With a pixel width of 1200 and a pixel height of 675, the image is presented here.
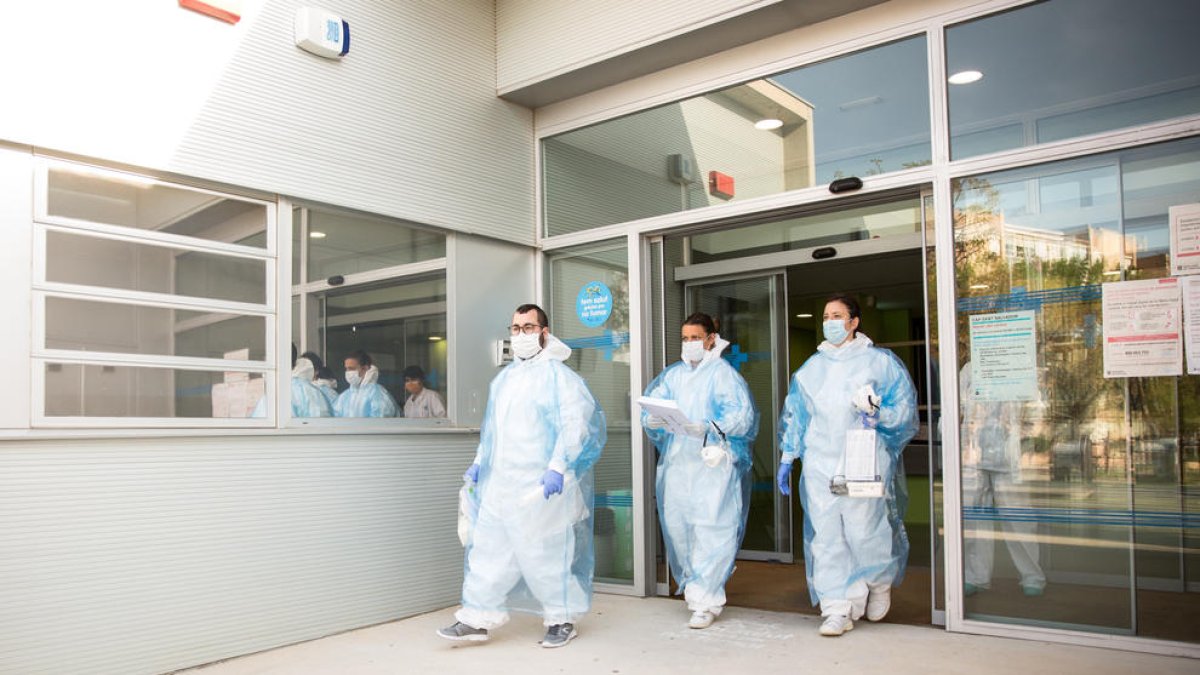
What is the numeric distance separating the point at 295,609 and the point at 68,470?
1132 mm

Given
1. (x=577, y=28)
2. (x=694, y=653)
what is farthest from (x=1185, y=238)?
(x=577, y=28)

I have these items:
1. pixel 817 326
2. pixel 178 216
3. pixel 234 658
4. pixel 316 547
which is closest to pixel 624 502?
pixel 316 547

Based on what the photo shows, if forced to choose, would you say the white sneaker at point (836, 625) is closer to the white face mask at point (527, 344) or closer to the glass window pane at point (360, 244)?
the white face mask at point (527, 344)

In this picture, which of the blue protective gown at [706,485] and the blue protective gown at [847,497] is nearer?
the blue protective gown at [847,497]

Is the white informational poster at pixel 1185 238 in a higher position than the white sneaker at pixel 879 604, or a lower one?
higher

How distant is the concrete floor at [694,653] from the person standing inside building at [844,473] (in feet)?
0.59

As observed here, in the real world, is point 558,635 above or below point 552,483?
below

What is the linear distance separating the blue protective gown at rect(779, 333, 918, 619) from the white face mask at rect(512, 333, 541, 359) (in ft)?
4.06

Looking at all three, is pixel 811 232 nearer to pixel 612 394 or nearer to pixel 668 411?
pixel 612 394

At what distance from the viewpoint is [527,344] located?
13.4 ft

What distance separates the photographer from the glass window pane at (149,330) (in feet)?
11.1

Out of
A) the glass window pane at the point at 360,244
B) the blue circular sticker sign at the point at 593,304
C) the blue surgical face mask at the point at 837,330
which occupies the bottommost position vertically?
the blue surgical face mask at the point at 837,330

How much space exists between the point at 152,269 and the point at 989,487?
3446 mm

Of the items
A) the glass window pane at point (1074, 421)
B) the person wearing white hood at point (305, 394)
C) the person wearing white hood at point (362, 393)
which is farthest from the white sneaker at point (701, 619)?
the person wearing white hood at point (305, 394)
